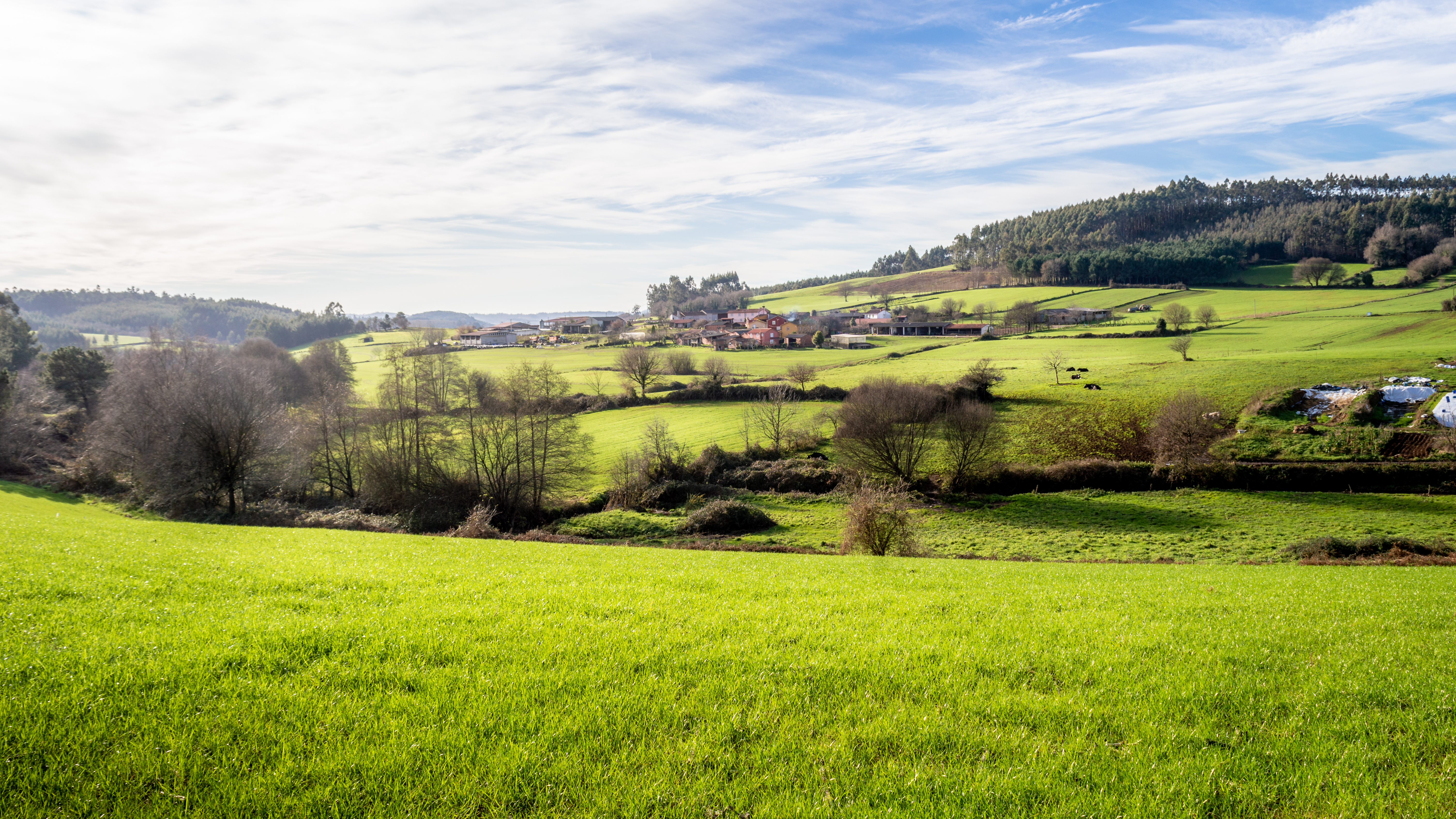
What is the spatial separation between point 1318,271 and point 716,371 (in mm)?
142034

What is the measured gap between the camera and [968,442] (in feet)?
163

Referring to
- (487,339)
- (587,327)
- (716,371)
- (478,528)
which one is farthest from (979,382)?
(587,327)

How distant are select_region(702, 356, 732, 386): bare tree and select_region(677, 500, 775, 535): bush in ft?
143

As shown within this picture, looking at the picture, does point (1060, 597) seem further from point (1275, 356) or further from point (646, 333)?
point (646, 333)

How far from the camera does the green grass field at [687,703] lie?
192 inches

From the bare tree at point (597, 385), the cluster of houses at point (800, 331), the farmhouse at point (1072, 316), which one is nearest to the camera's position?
the bare tree at point (597, 385)

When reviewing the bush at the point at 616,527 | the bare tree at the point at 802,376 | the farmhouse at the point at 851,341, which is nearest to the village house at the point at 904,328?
the farmhouse at the point at 851,341

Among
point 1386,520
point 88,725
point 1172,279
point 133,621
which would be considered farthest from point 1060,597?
point 1172,279

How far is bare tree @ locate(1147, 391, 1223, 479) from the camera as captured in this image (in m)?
47.8

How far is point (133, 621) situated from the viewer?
7820mm

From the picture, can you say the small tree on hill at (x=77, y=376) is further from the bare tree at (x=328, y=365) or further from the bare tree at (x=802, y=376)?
the bare tree at (x=802, y=376)

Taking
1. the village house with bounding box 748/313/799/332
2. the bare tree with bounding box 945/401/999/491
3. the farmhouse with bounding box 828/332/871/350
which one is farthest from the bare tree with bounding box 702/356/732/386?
the bare tree with bounding box 945/401/999/491

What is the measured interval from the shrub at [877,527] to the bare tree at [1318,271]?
165045mm

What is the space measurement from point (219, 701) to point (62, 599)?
5579 mm
